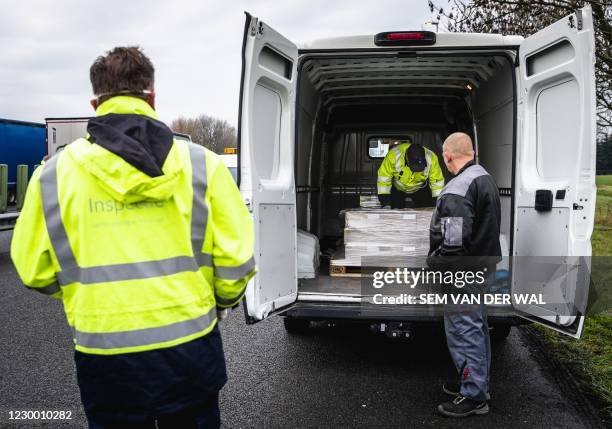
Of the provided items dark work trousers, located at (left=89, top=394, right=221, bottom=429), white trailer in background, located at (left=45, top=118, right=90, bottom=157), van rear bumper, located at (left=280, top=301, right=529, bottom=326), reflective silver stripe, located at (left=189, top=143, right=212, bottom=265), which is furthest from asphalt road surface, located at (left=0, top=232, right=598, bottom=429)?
white trailer in background, located at (left=45, top=118, right=90, bottom=157)

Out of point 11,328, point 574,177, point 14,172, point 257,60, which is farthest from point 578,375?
point 14,172

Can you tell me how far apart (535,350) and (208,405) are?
3981mm

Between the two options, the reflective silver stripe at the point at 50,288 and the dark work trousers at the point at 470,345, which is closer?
the reflective silver stripe at the point at 50,288

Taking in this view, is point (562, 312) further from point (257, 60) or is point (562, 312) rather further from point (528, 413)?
point (257, 60)

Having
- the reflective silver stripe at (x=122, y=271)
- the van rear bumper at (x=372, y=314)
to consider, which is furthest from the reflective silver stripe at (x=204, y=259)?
the van rear bumper at (x=372, y=314)

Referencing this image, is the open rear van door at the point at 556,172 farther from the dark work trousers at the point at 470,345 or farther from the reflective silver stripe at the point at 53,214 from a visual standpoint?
the reflective silver stripe at the point at 53,214

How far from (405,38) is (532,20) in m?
4.23

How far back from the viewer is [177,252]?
2.06 m

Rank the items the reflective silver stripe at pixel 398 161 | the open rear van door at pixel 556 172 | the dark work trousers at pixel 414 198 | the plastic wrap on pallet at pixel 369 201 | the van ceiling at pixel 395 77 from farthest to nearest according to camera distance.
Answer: the plastic wrap on pallet at pixel 369 201 → the dark work trousers at pixel 414 198 → the reflective silver stripe at pixel 398 161 → the van ceiling at pixel 395 77 → the open rear van door at pixel 556 172

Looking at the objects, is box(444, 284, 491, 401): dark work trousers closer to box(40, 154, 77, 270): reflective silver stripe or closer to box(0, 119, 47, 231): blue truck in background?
box(40, 154, 77, 270): reflective silver stripe

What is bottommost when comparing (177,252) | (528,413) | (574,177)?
(528,413)

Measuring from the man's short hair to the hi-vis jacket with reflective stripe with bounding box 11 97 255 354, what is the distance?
39 millimetres

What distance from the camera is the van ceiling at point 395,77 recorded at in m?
5.48

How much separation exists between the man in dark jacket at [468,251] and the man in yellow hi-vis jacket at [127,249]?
6.89 feet
